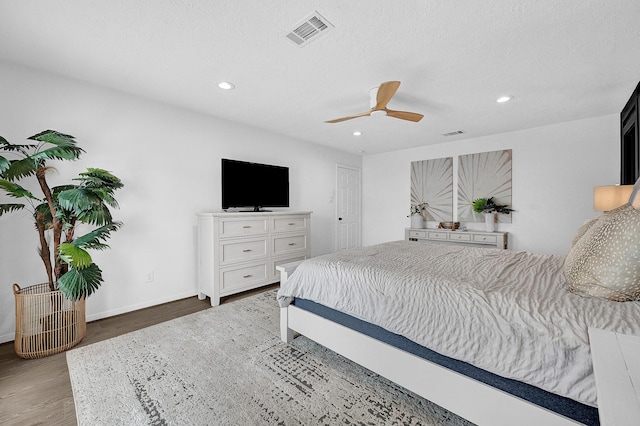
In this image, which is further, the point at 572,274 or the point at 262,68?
the point at 262,68

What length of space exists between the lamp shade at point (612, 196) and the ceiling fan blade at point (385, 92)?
7.64 ft

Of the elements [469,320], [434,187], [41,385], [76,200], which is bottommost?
[41,385]

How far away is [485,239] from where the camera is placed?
169 inches

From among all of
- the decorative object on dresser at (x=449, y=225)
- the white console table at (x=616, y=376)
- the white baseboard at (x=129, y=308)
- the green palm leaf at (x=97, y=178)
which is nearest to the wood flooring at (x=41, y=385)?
the white baseboard at (x=129, y=308)

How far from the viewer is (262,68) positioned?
2352 mm

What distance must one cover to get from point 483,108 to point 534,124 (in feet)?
4.30

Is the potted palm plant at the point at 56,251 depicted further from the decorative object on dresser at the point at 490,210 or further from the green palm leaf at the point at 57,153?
the decorative object on dresser at the point at 490,210

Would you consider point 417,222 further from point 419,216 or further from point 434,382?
point 434,382

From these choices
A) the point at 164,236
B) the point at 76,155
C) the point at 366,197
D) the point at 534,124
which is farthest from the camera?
the point at 366,197

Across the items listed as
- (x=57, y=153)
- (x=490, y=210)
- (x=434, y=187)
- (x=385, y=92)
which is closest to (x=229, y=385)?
(x=57, y=153)

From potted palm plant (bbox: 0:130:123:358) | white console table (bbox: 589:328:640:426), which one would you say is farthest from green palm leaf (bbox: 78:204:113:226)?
white console table (bbox: 589:328:640:426)

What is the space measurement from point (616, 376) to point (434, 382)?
0.95 meters

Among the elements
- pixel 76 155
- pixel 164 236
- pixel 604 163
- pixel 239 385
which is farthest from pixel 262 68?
pixel 604 163

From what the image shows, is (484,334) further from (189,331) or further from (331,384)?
(189,331)
